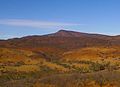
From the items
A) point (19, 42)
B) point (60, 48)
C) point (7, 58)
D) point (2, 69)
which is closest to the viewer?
point (2, 69)

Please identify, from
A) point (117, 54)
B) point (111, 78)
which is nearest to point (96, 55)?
point (117, 54)

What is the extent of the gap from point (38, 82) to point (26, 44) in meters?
43.1

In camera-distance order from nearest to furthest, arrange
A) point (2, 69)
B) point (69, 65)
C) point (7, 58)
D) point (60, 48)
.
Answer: point (2, 69)
point (69, 65)
point (7, 58)
point (60, 48)

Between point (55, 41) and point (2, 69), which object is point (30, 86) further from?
point (55, 41)

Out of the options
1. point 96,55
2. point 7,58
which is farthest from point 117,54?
point 7,58

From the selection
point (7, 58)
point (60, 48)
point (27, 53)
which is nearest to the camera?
point (7, 58)

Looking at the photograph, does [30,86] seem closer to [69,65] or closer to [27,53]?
[69,65]

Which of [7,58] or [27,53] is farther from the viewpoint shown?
[27,53]

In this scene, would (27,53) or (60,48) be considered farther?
(60,48)

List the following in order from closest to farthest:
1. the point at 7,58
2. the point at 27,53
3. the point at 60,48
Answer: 1. the point at 7,58
2. the point at 27,53
3. the point at 60,48

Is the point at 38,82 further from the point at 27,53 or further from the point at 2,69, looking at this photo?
the point at 27,53

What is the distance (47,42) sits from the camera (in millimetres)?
63656

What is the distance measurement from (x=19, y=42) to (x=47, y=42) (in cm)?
534

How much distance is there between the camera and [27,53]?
46.2 m
